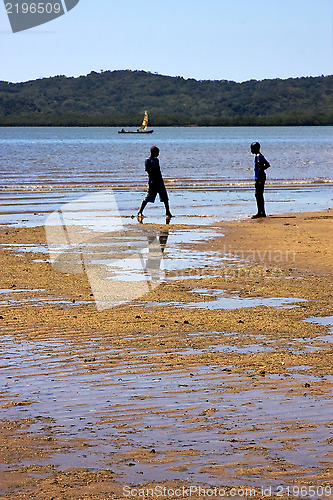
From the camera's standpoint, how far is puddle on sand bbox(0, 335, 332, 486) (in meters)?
5.07

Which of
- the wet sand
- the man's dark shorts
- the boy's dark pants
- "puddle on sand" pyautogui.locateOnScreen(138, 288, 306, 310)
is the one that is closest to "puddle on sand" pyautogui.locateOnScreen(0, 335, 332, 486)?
the wet sand

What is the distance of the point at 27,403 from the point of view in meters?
6.15

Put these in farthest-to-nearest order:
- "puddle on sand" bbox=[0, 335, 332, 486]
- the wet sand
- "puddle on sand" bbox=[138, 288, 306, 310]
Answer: "puddle on sand" bbox=[138, 288, 306, 310] → "puddle on sand" bbox=[0, 335, 332, 486] → the wet sand

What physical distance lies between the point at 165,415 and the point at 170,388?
597 mm

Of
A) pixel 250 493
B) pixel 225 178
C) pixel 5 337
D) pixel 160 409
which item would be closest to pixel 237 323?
pixel 5 337

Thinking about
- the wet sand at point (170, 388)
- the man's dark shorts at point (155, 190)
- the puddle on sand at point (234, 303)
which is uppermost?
the man's dark shorts at point (155, 190)

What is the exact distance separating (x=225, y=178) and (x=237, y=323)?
29.9m

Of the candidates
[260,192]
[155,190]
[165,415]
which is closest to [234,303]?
[165,415]

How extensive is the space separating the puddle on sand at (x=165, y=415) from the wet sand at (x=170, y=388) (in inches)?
0.5

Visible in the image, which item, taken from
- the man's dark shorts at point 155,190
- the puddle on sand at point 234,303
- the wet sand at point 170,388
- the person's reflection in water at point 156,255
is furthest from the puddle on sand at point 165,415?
the man's dark shorts at point 155,190

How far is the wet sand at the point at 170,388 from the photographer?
492 cm

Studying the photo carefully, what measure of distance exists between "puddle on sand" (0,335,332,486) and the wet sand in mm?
13

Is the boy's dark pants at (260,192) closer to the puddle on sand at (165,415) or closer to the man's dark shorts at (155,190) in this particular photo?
the man's dark shorts at (155,190)

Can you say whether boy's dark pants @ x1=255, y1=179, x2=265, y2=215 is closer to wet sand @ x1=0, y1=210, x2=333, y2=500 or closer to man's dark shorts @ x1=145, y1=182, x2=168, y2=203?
man's dark shorts @ x1=145, y1=182, x2=168, y2=203
